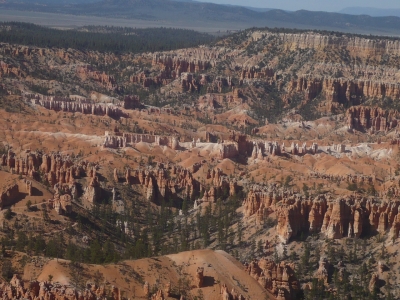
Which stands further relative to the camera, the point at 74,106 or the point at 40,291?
the point at 74,106

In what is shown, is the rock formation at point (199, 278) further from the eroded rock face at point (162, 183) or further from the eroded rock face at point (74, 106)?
the eroded rock face at point (74, 106)

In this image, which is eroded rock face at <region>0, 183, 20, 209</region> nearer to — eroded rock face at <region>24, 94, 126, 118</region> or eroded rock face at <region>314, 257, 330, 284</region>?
eroded rock face at <region>314, 257, 330, 284</region>

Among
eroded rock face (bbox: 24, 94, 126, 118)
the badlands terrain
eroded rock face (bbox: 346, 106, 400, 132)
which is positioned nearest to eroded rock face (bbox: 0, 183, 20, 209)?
the badlands terrain

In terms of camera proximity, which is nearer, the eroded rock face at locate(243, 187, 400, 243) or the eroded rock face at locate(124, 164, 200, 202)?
the eroded rock face at locate(243, 187, 400, 243)

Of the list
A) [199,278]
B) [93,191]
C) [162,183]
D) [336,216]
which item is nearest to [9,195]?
[93,191]

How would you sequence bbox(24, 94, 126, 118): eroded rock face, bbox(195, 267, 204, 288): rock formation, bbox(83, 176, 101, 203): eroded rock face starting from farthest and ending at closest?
bbox(24, 94, 126, 118): eroded rock face → bbox(83, 176, 101, 203): eroded rock face → bbox(195, 267, 204, 288): rock formation

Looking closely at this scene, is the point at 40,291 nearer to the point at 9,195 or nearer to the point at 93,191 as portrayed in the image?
the point at 9,195

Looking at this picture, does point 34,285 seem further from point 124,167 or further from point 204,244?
point 124,167
